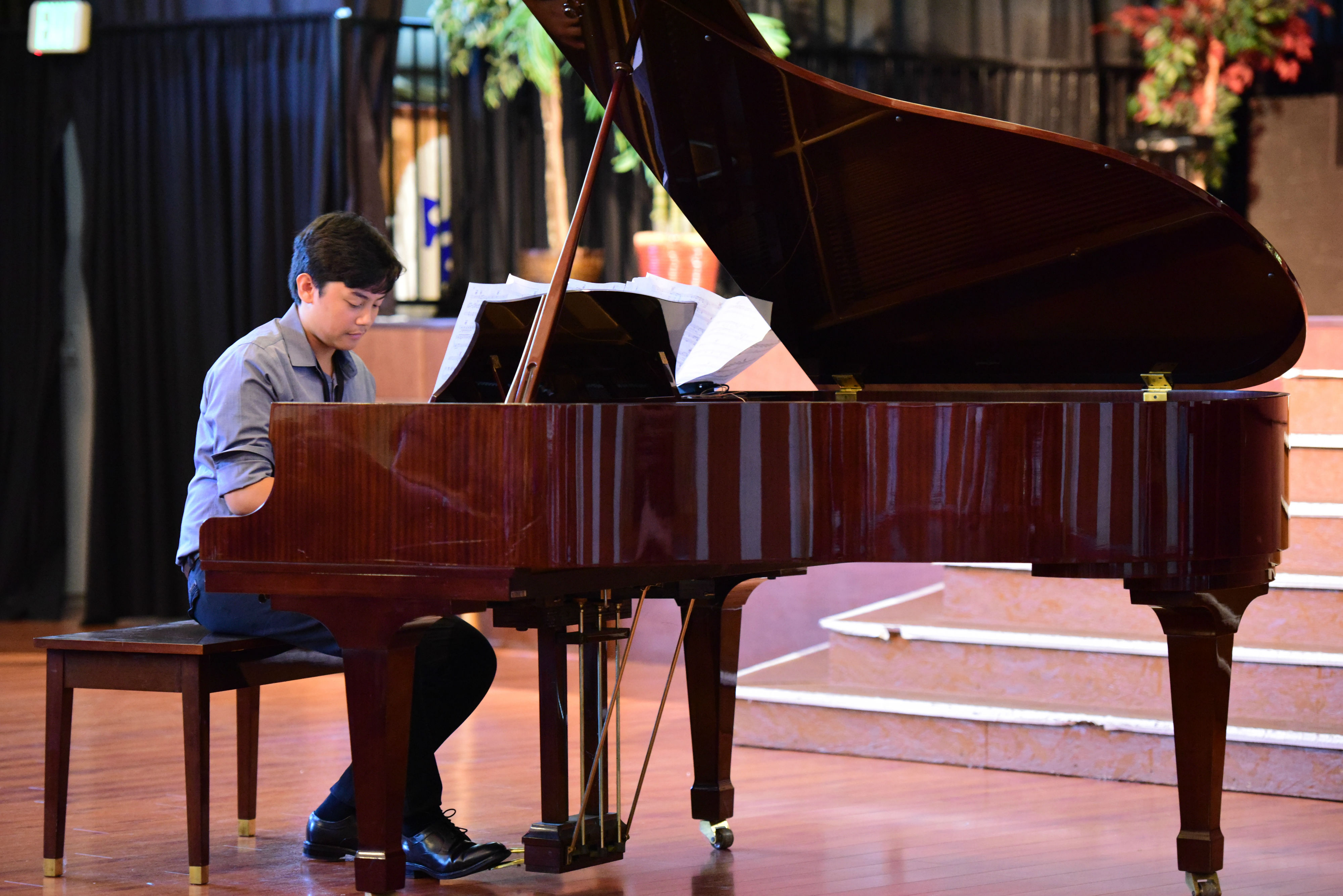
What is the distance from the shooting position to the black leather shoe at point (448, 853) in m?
2.92

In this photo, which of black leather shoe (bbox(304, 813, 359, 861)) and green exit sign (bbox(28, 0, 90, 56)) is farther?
green exit sign (bbox(28, 0, 90, 56))

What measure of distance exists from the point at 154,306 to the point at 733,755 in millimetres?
3117

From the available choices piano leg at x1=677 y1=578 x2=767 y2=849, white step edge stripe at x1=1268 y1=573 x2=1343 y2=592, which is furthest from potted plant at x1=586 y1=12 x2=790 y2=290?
piano leg at x1=677 y1=578 x2=767 y2=849

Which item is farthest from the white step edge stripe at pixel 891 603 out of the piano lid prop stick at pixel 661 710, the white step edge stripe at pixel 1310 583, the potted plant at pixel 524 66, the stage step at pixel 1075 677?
the potted plant at pixel 524 66

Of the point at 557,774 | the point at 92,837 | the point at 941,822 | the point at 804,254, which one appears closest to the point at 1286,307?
the point at 804,254

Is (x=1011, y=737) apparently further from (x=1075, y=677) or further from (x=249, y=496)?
(x=249, y=496)

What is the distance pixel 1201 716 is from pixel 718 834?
93cm

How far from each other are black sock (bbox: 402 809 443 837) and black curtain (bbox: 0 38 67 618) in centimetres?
384

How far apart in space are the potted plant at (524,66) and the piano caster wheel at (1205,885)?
327 cm

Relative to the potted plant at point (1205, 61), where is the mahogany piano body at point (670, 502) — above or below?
below

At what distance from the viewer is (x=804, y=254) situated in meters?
3.21

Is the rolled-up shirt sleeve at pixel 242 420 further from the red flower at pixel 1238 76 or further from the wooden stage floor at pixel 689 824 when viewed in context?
the red flower at pixel 1238 76

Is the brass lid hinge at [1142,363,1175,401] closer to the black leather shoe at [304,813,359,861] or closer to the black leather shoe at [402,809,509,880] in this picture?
the black leather shoe at [402,809,509,880]

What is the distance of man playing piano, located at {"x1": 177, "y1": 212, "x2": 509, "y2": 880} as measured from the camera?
289cm
